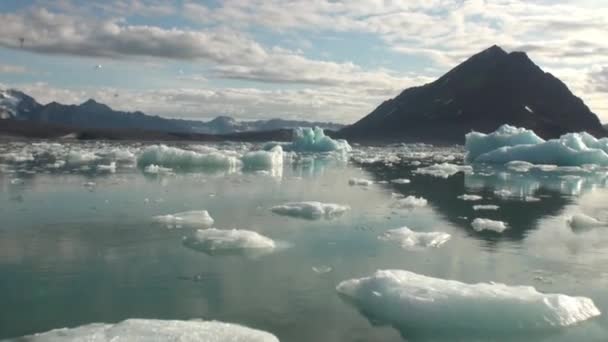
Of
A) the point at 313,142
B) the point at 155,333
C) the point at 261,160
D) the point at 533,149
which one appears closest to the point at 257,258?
the point at 155,333

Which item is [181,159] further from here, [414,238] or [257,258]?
[257,258]

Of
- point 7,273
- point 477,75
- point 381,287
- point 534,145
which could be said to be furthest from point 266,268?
point 477,75

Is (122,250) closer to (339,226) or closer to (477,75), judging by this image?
(339,226)

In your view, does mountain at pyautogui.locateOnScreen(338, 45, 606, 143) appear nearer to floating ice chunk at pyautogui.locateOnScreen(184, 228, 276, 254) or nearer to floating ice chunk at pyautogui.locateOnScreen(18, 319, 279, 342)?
floating ice chunk at pyautogui.locateOnScreen(184, 228, 276, 254)

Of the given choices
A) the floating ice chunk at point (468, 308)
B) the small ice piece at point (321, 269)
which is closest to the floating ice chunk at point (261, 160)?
the small ice piece at point (321, 269)

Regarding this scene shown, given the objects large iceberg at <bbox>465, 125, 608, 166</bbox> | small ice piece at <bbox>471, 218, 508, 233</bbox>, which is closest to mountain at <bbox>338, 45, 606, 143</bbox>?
large iceberg at <bbox>465, 125, 608, 166</bbox>
